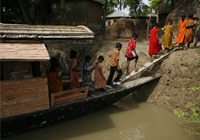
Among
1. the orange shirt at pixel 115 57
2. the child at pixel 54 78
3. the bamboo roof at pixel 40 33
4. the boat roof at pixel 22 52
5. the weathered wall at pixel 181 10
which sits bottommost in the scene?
the child at pixel 54 78

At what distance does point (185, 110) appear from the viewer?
16.1ft

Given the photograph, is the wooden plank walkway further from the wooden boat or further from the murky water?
the wooden boat

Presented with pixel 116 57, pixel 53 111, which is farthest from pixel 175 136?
pixel 53 111

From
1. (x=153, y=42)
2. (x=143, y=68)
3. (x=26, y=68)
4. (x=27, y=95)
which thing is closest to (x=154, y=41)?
(x=153, y=42)

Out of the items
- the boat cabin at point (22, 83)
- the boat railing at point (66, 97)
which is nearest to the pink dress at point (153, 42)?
the boat railing at point (66, 97)

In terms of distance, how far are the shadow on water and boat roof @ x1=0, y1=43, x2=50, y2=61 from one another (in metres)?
2.15

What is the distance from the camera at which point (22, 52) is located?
3.34m

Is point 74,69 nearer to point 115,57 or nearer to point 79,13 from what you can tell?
point 115,57

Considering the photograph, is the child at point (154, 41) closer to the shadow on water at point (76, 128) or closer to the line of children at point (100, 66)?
the line of children at point (100, 66)

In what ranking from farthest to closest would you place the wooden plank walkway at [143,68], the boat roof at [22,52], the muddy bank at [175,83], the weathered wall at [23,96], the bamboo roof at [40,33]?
the wooden plank walkway at [143,68]
the muddy bank at [175,83]
the bamboo roof at [40,33]
the weathered wall at [23,96]
the boat roof at [22,52]

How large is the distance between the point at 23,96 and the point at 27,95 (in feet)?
0.28

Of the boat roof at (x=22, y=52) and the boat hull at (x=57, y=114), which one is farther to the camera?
the boat hull at (x=57, y=114)

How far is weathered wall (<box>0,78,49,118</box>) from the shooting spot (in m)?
3.40

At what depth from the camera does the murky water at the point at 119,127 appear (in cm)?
410
